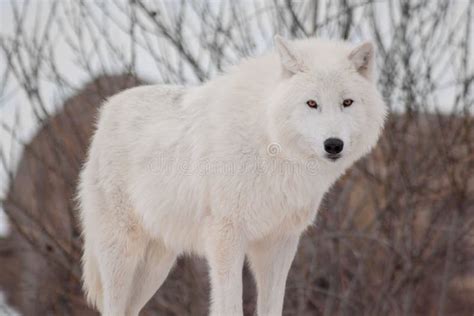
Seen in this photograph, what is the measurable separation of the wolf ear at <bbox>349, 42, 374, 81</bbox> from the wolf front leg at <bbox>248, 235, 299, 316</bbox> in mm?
1071

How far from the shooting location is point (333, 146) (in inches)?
160

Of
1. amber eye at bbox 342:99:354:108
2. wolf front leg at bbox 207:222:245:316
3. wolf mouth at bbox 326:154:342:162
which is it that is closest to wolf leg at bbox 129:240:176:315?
wolf front leg at bbox 207:222:245:316

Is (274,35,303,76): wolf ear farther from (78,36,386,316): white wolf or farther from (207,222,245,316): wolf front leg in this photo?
(207,222,245,316): wolf front leg

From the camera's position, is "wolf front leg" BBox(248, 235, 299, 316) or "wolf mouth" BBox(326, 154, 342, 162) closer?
"wolf mouth" BBox(326, 154, 342, 162)

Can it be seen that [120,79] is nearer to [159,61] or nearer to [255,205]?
[159,61]

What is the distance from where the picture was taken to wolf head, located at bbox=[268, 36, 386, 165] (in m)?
4.12

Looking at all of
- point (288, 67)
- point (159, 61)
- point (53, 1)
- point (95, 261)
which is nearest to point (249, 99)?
point (288, 67)

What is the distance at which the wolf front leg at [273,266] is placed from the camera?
477 cm

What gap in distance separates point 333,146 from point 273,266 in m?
1.06

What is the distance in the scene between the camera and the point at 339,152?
13.4 ft

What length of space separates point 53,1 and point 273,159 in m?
4.22

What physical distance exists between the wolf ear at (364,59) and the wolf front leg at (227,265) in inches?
44.3

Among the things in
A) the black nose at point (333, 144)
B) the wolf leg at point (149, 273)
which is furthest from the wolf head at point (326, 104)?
the wolf leg at point (149, 273)

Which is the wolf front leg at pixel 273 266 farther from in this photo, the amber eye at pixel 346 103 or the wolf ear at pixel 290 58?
the wolf ear at pixel 290 58
